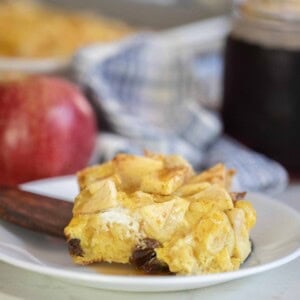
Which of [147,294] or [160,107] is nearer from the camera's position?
[147,294]

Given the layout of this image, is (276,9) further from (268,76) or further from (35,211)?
(35,211)

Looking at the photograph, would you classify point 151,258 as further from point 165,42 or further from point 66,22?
point 66,22

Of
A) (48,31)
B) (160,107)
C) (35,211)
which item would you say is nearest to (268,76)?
(160,107)

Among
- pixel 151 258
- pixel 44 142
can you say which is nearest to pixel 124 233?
pixel 151 258

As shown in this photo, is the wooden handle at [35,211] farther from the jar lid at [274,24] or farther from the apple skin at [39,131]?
the jar lid at [274,24]

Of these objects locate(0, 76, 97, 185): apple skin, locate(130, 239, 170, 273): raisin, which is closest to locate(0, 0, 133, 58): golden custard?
locate(0, 76, 97, 185): apple skin

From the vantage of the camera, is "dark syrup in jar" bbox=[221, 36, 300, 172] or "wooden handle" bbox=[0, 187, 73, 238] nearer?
"wooden handle" bbox=[0, 187, 73, 238]

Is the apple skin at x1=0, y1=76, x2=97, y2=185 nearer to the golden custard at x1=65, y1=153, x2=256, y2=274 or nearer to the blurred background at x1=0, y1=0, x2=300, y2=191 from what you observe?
the blurred background at x1=0, y1=0, x2=300, y2=191
